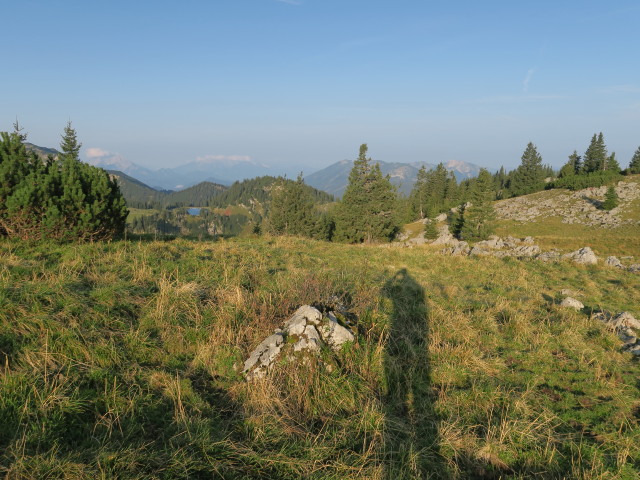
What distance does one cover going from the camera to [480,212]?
50656 millimetres

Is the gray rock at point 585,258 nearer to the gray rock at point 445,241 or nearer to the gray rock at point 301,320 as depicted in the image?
the gray rock at point 445,241

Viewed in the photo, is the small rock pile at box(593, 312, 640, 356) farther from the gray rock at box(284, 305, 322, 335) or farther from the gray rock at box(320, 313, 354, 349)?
the gray rock at box(284, 305, 322, 335)

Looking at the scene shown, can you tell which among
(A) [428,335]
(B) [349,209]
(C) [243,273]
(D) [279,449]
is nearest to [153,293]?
(C) [243,273]

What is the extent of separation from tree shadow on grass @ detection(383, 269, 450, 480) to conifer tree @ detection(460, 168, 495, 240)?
47.6 m

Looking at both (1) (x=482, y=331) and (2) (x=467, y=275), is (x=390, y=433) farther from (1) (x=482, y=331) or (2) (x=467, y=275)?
(2) (x=467, y=275)

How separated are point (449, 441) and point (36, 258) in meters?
10.3

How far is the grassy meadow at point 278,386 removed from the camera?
359 centimetres

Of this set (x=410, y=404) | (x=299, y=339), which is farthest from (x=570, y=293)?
(x=299, y=339)

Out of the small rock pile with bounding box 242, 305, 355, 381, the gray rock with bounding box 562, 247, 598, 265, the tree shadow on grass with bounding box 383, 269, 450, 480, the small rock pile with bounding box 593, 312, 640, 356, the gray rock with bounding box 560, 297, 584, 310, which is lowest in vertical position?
the tree shadow on grass with bounding box 383, 269, 450, 480

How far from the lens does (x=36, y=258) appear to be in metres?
8.40

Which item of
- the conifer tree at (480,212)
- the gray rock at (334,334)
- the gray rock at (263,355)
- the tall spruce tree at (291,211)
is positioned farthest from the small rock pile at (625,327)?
the conifer tree at (480,212)

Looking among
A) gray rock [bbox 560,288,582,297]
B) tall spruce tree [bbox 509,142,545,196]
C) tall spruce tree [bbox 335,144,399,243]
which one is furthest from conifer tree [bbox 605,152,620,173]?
gray rock [bbox 560,288,582,297]

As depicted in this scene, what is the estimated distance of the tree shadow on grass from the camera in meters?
3.73

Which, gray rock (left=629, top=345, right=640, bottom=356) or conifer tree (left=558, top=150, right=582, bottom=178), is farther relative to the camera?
conifer tree (left=558, top=150, right=582, bottom=178)
